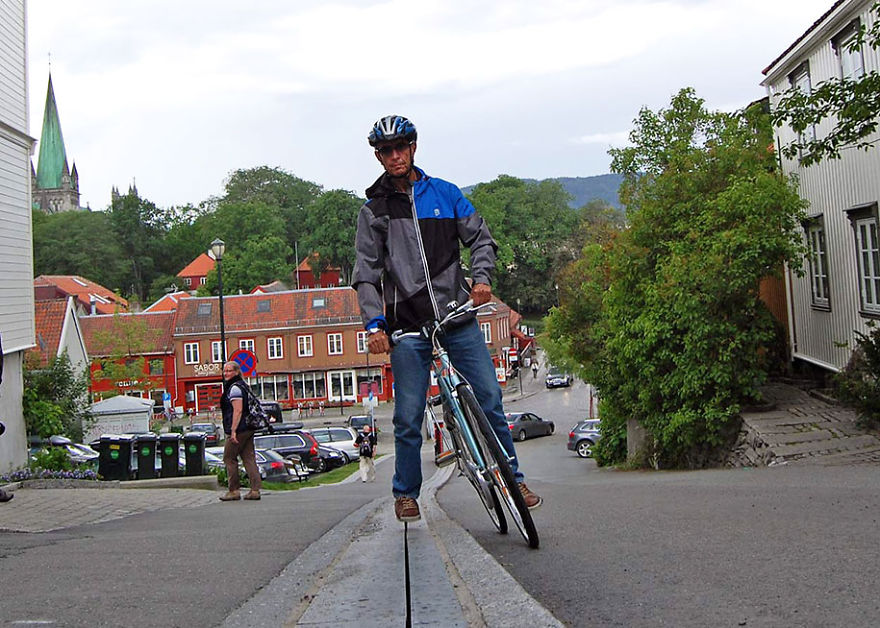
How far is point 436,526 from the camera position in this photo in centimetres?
614

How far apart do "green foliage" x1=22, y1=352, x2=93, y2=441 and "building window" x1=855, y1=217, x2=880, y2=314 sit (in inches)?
666

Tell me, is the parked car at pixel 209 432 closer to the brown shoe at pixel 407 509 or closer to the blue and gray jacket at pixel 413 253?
the brown shoe at pixel 407 509

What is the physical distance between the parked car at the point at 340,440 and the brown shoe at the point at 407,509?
32668 mm

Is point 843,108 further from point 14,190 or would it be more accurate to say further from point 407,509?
point 14,190

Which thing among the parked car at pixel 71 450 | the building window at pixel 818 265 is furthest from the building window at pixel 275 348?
the building window at pixel 818 265

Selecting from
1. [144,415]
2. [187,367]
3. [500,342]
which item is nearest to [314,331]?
[187,367]

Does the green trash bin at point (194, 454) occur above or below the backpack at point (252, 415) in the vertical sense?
below

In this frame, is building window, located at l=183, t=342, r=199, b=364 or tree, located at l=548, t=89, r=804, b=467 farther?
building window, located at l=183, t=342, r=199, b=364

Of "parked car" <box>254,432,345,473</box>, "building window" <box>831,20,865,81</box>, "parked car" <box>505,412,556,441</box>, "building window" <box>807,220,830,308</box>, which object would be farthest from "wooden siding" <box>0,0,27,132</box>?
"parked car" <box>505,412,556,441</box>

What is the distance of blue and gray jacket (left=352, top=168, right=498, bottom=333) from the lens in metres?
5.56

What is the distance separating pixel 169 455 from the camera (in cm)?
1814

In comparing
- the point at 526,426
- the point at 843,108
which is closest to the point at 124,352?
the point at 526,426

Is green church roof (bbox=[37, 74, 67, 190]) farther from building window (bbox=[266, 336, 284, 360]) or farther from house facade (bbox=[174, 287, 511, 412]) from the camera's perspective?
building window (bbox=[266, 336, 284, 360])

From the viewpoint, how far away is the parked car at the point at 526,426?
46.1 meters
